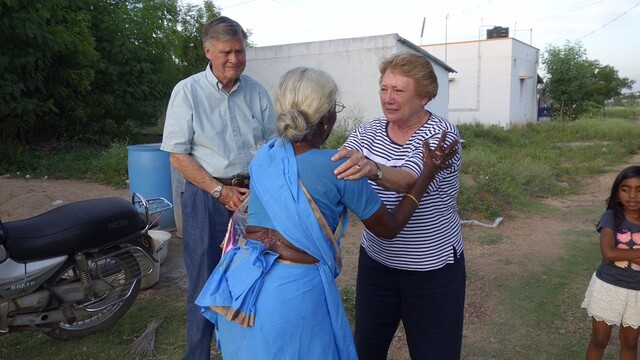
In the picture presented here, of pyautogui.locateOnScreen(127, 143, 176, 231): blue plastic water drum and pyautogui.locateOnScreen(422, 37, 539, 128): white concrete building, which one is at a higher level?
pyautogui.locateOnScreen(422, 37, 539, 128): white concrete building

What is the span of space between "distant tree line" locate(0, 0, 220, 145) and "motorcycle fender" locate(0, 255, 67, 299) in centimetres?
678

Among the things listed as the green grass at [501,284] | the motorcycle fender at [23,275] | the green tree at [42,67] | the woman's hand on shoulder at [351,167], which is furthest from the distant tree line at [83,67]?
the woman's hand on shoulder at [351,167]

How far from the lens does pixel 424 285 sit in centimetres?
206

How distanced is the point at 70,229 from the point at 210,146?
1230 mm

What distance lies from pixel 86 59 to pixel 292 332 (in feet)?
33.8

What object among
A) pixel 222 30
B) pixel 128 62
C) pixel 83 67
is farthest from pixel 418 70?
pixel 128 62

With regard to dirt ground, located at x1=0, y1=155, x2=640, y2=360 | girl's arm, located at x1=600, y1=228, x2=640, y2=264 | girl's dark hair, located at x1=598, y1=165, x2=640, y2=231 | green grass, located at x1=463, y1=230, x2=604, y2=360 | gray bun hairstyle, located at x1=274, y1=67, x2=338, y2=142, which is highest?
gray bun hairstyle, located at x1=274, y1=67, x2=338, y2=142

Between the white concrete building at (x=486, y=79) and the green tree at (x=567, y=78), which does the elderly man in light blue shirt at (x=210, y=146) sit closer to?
the white concrete building at (x=486, y=79)

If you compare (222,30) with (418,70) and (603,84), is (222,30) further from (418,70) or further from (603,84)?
(603,84)

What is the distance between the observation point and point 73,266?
130 inches

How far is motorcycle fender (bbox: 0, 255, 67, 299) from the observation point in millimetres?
2953

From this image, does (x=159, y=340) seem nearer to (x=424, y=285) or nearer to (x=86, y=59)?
(x=424, y=285)

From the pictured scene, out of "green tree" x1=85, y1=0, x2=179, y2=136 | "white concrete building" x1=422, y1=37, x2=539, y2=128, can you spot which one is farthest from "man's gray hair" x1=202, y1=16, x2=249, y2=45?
"white concrete building" x1=422, y1=37, x2=539, y2=128

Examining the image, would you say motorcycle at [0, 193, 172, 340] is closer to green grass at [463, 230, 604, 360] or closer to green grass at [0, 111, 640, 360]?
green grass at [0, 111, 640, 360]
